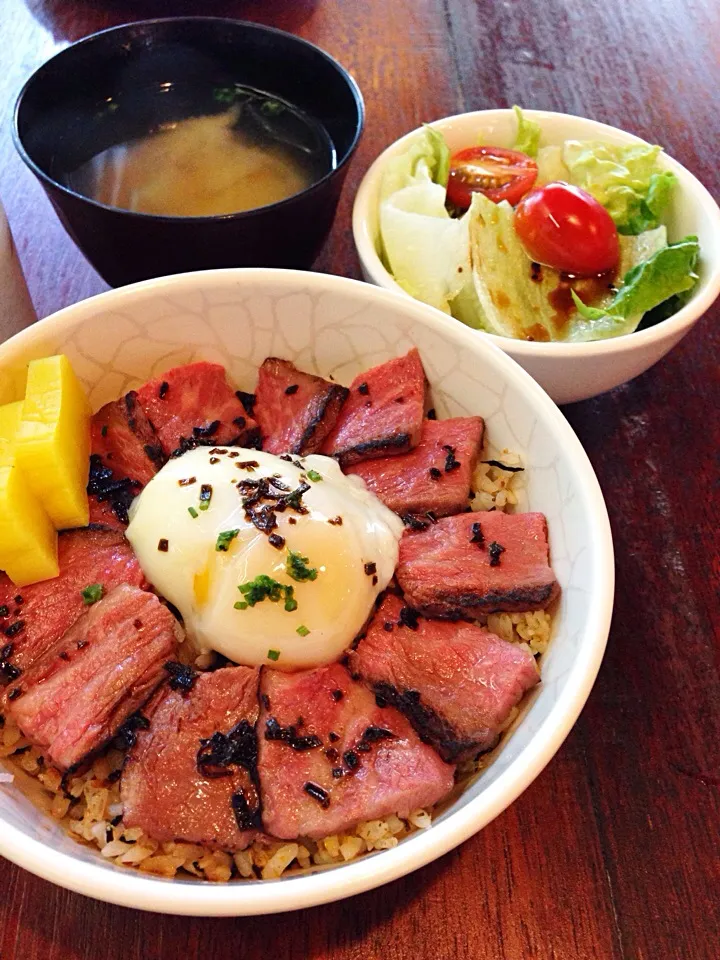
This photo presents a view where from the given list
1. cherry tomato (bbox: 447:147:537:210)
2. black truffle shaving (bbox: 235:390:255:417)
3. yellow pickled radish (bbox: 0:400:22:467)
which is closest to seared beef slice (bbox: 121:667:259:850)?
yellow pickled radish (bbox: 0:400:22:467)

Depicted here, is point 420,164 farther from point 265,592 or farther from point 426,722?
point 426,722

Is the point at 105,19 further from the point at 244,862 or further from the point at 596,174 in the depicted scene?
the point at 244,862

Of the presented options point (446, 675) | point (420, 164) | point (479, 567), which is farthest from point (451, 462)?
point (420, 164)

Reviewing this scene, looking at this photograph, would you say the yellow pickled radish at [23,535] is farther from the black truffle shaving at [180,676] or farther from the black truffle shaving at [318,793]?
the black truffle shaving at [318,793]

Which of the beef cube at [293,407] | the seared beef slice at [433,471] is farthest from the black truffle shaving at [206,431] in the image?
the seared beef slice at [433,471]

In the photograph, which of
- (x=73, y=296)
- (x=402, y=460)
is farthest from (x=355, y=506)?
(x=73, y=296)

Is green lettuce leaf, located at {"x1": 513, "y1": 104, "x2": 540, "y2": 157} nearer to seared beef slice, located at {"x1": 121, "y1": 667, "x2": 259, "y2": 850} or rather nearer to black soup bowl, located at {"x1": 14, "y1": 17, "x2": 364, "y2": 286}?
black soup bowl, located at {"x1": 14, "y1": 17, "x2": 364, "y2": 286}
